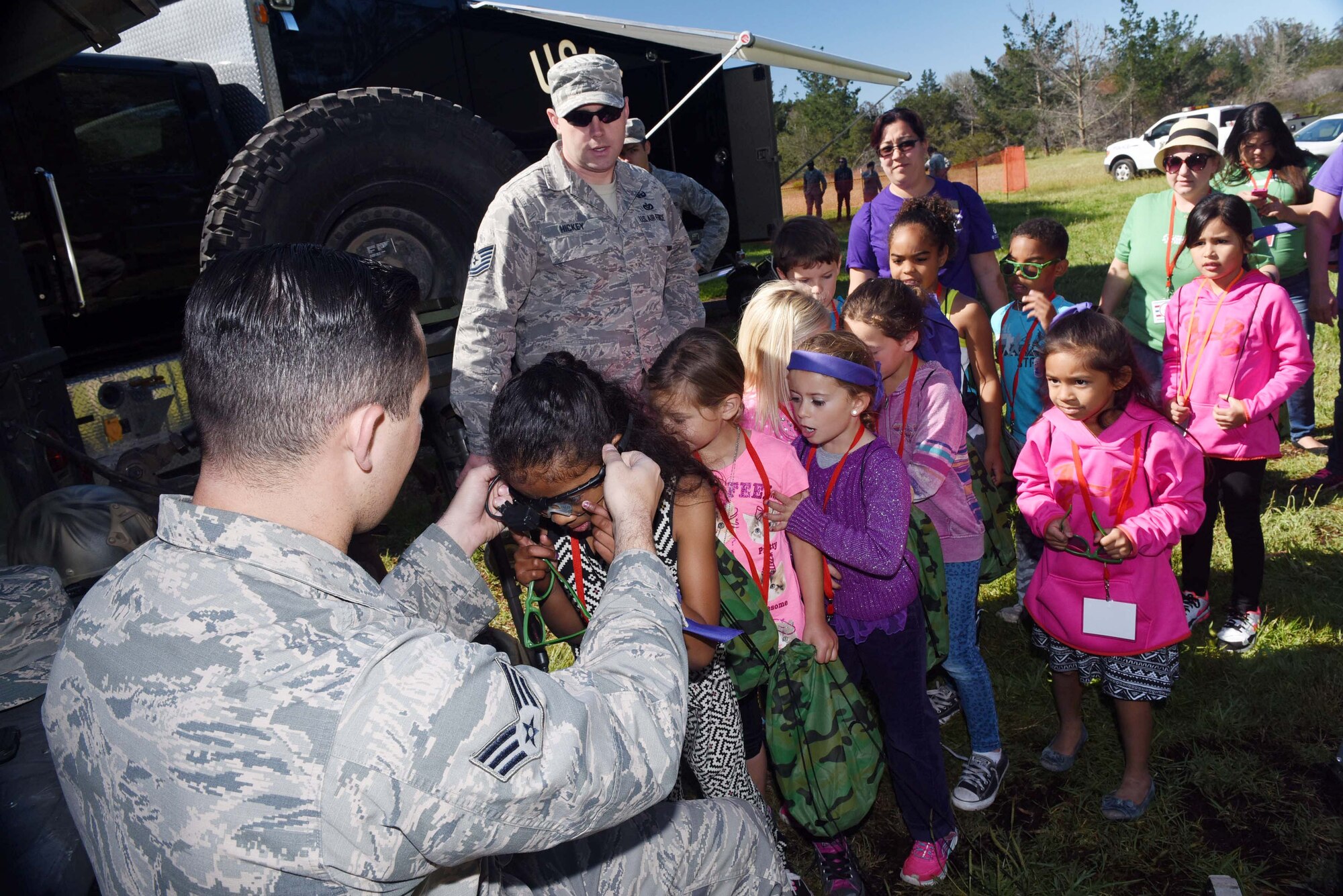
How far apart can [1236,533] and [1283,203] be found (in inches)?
80.4

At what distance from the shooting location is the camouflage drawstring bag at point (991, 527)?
2.77 metres

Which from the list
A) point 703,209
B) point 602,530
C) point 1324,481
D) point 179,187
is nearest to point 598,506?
point 602,530

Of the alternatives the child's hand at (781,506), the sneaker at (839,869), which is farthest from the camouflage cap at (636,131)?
the sneaker at (839,869)

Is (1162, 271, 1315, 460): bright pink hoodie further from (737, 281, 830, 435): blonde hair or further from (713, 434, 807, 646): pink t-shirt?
(713, 434, 807, 646): pink t-shirt

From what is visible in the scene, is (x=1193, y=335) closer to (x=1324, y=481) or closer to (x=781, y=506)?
(x=1324, y=481)

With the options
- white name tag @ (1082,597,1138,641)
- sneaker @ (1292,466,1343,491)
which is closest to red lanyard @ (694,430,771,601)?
white name tag @ (1082,597,1138,641)

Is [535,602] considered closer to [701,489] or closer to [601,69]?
[701,489]

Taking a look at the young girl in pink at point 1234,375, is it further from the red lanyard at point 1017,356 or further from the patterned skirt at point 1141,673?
the patterned skirt at point 1141,673

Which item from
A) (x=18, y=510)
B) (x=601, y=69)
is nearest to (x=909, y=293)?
(x=601, y=69)

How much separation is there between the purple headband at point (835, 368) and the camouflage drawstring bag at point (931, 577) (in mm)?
368

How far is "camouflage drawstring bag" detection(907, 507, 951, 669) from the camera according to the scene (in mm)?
2271

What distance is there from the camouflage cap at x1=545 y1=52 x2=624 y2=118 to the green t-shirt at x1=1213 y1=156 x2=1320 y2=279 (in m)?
3.17

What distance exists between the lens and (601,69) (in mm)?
2729

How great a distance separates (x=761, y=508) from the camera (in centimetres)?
211
